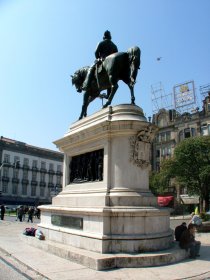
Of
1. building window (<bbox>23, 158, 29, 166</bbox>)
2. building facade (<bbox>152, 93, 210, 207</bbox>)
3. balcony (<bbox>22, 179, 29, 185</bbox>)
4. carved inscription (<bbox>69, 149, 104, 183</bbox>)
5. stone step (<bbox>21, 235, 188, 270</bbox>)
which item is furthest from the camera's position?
building window (<bbox>23, 158, 29, 166</bbox>)

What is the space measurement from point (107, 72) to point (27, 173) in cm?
7190

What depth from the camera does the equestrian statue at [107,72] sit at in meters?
12.0

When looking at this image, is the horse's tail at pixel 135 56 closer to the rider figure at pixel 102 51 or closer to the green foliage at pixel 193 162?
the rider figure at pixel 102 51

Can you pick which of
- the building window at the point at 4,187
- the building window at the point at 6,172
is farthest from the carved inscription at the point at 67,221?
the building window at the point at 6,172

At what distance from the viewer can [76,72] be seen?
1523 centimetres

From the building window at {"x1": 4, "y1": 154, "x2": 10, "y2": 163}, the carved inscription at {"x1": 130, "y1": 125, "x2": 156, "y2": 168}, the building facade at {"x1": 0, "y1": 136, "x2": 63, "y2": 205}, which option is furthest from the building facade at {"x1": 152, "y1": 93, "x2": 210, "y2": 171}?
the carved inscription at {"x1": 130, "y1": 125, "x2": 156, "y2": 168}

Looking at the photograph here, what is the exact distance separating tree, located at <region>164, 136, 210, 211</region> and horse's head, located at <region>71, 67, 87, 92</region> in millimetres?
29861

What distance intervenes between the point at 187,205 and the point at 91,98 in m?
44.3

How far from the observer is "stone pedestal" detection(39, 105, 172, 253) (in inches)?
373

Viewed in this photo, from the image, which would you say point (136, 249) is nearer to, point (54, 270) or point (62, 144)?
point (54, 270)

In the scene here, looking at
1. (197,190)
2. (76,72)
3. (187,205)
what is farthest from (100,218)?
(187,205)

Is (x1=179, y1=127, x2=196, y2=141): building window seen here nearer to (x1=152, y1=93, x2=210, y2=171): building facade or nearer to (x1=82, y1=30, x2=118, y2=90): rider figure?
(x1=152, y1=93, x2=210, y2=171): building facade

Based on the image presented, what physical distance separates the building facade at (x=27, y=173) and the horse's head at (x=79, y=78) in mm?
58279

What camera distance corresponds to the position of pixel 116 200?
392 inches
